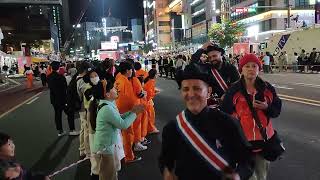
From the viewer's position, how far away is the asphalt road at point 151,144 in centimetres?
736

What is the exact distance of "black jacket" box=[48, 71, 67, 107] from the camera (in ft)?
38.4

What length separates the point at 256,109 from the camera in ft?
15.1

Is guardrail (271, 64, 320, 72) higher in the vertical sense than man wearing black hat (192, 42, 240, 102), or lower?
lower

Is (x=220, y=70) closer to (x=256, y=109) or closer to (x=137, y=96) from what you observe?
(x=256, y=109)

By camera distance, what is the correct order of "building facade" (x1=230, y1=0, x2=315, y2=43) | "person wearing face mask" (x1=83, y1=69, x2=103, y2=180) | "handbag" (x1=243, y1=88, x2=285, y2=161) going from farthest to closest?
"building facade" (x1=230, y1=0, x2=315, y2=43) < "person wearing face mask" (x1=83, y1=69, x2=103, y2=180) < "handbag" (x1=243, y1=88, x2=285, y2=161)

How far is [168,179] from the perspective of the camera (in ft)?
9.99

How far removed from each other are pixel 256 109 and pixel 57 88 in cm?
789

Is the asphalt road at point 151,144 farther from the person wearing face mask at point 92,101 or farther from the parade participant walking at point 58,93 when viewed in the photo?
the person wearing face mask at point 92,101

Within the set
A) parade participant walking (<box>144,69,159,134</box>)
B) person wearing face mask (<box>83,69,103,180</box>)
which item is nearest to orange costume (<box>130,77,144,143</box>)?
person wearing face mask (<box>83,69,103,180</box>)

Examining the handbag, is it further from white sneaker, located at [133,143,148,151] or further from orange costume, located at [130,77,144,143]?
white sneaker, located at [133,143,148,151]

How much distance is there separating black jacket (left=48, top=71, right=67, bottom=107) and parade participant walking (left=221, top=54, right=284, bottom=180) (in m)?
7.63

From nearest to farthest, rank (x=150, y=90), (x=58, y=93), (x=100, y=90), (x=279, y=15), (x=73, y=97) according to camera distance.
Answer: (x=100, y=90)
(x=73, y=97)
(x=150, y=90)
(x=58, y=93)
(x=279, y=15)

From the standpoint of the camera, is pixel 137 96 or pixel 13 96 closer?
pixel 137 96

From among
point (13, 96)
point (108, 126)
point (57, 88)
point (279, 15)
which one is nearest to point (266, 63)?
point (13, 96)
